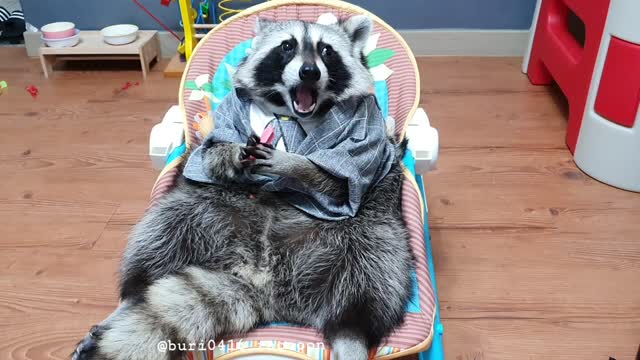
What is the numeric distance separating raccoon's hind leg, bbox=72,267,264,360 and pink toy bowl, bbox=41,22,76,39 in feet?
5.72

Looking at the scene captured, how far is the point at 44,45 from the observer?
2332 mm

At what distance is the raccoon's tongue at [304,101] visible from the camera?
98 centimetres

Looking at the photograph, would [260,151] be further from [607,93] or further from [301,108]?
Result: [607,93]

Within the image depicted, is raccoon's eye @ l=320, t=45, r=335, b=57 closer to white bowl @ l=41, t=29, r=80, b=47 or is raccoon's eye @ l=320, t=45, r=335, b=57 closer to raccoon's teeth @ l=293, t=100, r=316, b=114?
raccoon's teeth @ l=293, t=100, r=316, b=114

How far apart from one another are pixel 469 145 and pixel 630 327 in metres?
0.78

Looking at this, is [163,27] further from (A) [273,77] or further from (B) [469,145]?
(A) [273,77]

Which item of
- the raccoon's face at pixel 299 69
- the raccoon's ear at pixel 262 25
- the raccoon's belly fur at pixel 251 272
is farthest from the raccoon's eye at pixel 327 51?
the raccoon's belly fur at pixel 251 272

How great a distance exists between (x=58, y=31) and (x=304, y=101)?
5.46ft

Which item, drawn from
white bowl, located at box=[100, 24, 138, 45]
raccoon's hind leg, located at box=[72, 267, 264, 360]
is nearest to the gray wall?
white bowl, located at box=[100, 24, 138, 45]

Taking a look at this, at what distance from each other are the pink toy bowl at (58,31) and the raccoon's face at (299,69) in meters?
1.51

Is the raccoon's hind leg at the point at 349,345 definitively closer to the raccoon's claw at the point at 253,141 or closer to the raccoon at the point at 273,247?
Result: the raccoon at the point at 273,247

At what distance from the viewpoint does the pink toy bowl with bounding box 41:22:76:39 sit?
223 centimetres

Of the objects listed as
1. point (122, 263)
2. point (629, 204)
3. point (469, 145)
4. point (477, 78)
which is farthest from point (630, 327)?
point (477, 78)

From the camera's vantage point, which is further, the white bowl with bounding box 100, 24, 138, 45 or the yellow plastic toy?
the white bowl with bounding box 100, 24, 138, 45
